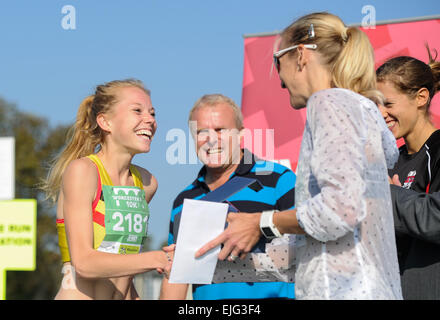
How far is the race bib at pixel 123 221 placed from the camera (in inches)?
122

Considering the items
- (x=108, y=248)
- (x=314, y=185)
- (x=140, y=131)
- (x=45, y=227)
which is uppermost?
(x=140, y=131)

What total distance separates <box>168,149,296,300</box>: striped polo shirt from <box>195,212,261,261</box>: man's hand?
37.6 inches

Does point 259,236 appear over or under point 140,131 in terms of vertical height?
under

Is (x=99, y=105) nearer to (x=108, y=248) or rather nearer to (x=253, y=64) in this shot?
(x=108, y=248)

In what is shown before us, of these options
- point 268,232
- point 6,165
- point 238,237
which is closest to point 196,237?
point 238,237

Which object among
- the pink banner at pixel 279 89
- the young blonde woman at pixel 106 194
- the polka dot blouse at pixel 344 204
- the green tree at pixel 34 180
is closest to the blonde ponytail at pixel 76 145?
the young blonde woman at pixel 106 194

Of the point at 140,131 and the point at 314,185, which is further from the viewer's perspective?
the point at 140,131

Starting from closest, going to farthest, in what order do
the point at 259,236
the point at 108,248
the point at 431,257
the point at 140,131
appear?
1. the point at 259,236
2. the point at 431,257
3. the point at 108,248
4. the point at 140,131

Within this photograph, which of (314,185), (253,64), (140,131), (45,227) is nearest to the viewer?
(314,185)

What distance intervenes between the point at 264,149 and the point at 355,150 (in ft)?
9.75

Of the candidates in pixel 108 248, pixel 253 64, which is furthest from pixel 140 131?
pixel 253 64

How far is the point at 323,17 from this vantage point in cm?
242

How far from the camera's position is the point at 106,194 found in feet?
10.3

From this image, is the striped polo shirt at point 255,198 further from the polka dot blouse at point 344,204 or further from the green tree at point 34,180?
the green tree at point 34,180
